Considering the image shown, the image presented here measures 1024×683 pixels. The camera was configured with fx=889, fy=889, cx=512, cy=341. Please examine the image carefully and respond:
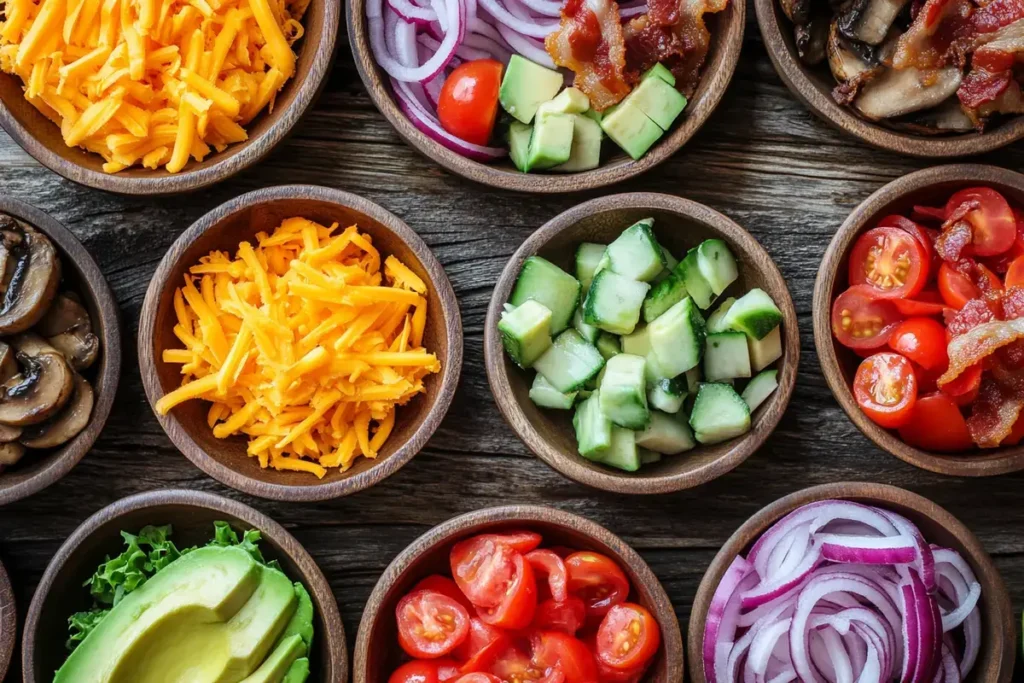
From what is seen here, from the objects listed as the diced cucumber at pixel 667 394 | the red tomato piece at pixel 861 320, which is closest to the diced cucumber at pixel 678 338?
the diced cucumber at pixel 667 394

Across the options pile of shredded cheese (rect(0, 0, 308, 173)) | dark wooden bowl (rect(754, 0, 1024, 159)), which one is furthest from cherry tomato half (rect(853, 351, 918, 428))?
pile of shredded cheese (rect(0, 0, 308, 173))

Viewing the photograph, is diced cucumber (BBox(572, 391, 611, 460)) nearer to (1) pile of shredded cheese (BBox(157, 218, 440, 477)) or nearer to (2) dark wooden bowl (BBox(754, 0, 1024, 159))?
(1) pile of shredded cheese (BBox(157, 218, 440, 477))

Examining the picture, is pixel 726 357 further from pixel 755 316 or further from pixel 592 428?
pixel 592 428

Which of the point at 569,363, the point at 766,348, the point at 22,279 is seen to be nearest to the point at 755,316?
the point at 766,348

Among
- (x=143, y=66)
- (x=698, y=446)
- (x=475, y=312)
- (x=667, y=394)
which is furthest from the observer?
(x=475, y=312)

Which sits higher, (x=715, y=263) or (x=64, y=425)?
(x=715, y=263)

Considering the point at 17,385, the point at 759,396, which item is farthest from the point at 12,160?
the point at 759,396

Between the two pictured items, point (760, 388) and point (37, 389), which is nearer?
point (37, 389)

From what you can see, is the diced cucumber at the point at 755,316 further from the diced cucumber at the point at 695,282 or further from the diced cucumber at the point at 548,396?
the diced cucumber at the point at 548,396
